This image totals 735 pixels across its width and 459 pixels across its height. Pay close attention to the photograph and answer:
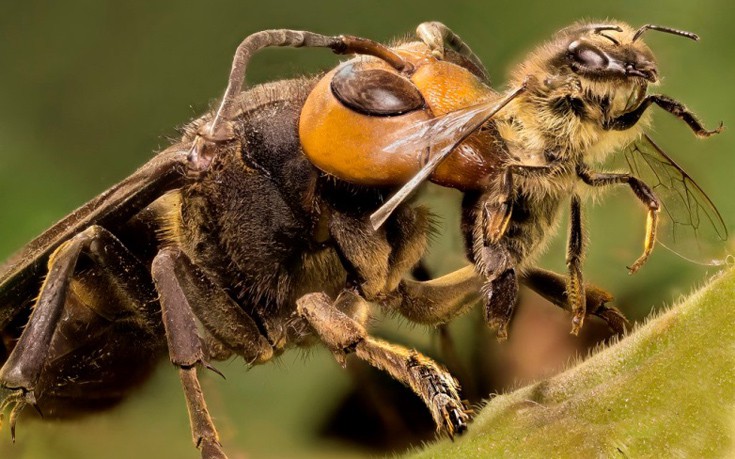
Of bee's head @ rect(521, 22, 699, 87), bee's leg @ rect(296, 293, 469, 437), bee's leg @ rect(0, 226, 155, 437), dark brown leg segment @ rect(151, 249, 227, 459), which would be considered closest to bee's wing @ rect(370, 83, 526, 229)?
bee's head @ rect(521, 22, 699, 87)

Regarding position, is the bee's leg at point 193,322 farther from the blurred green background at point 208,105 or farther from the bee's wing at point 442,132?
the bee's wing at point 442,132

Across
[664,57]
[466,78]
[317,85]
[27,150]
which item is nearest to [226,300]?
[317,85]

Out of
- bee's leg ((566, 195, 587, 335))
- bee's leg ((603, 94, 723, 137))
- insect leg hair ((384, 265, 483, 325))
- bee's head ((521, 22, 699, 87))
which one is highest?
bee's head ((521, 22, 699, 87))

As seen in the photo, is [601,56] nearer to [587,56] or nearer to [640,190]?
[587,56]

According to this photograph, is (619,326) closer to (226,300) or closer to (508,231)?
(508,231)

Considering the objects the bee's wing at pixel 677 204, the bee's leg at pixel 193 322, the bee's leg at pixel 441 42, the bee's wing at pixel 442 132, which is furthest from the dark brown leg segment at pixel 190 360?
the bee's wing at pixel 677 204

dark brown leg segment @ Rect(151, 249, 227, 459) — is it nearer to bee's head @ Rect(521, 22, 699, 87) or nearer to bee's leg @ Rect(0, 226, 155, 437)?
bee's leg @ Rect(0, 226, 155, 437)
